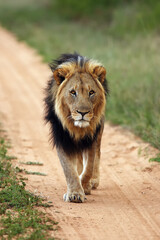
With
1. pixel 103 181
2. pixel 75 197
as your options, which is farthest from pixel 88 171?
pixel 103 181

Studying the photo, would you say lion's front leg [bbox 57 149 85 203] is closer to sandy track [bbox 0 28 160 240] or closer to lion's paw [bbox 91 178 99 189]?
sandy track [bbox 0 28 160 240]

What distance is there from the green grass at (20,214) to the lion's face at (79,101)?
2.72ft

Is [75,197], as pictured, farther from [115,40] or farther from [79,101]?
[115,40]

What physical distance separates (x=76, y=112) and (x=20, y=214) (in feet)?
3.75

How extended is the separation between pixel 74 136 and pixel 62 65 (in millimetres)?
753

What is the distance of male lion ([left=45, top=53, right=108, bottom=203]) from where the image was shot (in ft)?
17.1

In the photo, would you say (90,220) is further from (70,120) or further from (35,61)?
(35,61)

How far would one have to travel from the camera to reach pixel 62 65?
547 centimetres

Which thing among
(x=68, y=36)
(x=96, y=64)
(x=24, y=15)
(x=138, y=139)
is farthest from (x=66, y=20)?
(x=96, y=64)

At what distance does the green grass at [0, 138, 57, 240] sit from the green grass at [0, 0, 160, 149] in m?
2.60

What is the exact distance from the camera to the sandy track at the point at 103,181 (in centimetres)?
457

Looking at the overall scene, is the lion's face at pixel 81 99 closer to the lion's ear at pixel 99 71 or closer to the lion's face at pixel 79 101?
the lion's face at pixel 79 101

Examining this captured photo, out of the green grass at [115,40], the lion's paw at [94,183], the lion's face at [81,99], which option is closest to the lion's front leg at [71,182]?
the lion's face at [81,99]

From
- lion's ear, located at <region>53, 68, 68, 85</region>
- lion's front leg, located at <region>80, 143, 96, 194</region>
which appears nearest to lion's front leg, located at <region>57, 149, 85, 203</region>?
lion's front leg, located at <region>80, 143, 96, 194</region>
